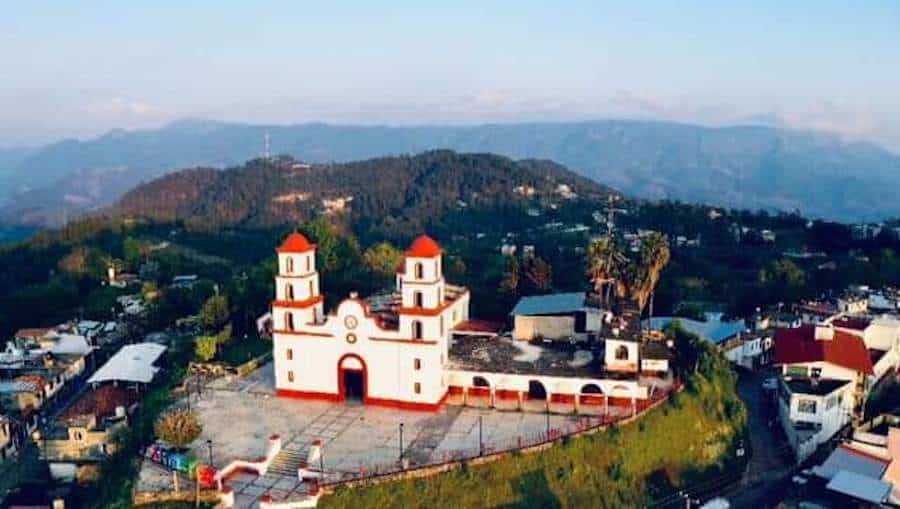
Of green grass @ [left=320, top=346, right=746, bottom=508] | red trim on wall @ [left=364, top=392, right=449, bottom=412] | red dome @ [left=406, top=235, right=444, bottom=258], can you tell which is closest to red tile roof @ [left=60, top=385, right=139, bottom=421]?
red trim on wall @ [left=364, top=392, right=449, bottom=412]

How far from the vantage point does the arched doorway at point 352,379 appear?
104ft

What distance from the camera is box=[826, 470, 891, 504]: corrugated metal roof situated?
27.4m

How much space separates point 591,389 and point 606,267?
9.22m

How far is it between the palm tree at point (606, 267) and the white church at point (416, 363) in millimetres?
5820

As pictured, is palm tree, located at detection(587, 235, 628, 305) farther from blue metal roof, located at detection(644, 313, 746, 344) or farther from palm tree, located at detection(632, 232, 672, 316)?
blue metal roof, located at detection(644, 313, 746, 344)

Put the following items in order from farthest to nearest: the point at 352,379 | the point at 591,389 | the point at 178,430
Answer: the point at 352,379 → the point at 591,389 → the point at 178,430

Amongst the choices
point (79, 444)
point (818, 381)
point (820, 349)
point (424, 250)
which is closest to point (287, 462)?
point (424, 250)

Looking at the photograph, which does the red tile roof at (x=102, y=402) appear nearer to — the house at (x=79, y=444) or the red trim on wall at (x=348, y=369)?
the house at (x=79, y=444)

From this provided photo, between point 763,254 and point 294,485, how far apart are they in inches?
2226

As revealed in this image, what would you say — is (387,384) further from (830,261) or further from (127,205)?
(127,205)

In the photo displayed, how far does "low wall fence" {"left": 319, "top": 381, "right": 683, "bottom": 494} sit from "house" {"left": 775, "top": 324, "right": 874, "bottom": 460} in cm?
774

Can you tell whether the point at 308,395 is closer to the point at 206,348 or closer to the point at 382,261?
the point at 206,348

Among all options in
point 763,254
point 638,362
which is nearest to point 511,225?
point 763,254

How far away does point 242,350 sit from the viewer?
40531 mm
